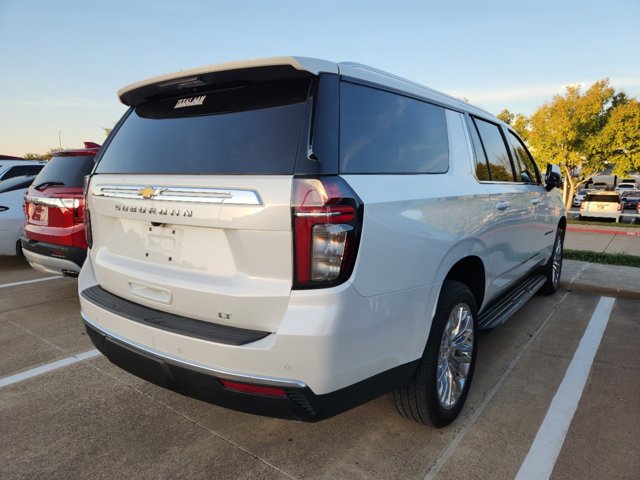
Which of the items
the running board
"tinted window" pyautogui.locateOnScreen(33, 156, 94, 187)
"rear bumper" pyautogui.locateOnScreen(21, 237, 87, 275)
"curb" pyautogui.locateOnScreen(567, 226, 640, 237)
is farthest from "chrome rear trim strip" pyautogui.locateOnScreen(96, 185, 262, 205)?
"curb" pyautogui.locateOnScreen(567, 226, 640, 237)

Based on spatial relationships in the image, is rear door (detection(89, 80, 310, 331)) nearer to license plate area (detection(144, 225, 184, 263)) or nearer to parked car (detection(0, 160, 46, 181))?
license plate area (detection(144, 225, 184, 263))

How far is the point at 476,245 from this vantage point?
2824mm

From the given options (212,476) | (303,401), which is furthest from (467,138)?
(212,476)

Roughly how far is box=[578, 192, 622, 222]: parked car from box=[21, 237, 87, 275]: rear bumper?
2058cm

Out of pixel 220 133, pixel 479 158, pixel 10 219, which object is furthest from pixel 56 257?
pixel 479 158

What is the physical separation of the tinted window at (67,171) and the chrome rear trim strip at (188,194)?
284cm

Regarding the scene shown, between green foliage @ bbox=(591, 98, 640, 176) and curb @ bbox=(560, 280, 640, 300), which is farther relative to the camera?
green foliage @ bbox=(591, 98, 640, 176)

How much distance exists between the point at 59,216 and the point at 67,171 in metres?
0.55

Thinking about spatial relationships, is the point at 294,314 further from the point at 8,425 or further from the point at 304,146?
the point at 8,425

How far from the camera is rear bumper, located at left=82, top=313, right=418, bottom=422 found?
1842mm

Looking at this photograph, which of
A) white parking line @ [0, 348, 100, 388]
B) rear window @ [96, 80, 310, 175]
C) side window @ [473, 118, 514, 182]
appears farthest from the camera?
side window @ [473, 118, 514, 182]

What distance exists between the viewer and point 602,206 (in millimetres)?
19438

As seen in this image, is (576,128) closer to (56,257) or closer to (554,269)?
(554,269)

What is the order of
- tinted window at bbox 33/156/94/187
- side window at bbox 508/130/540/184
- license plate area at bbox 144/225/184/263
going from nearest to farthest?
license plate area at bbox 144/225/184/263
side window at bbox 508/130/540/184
tinted window at bbox 33/156/94/187
